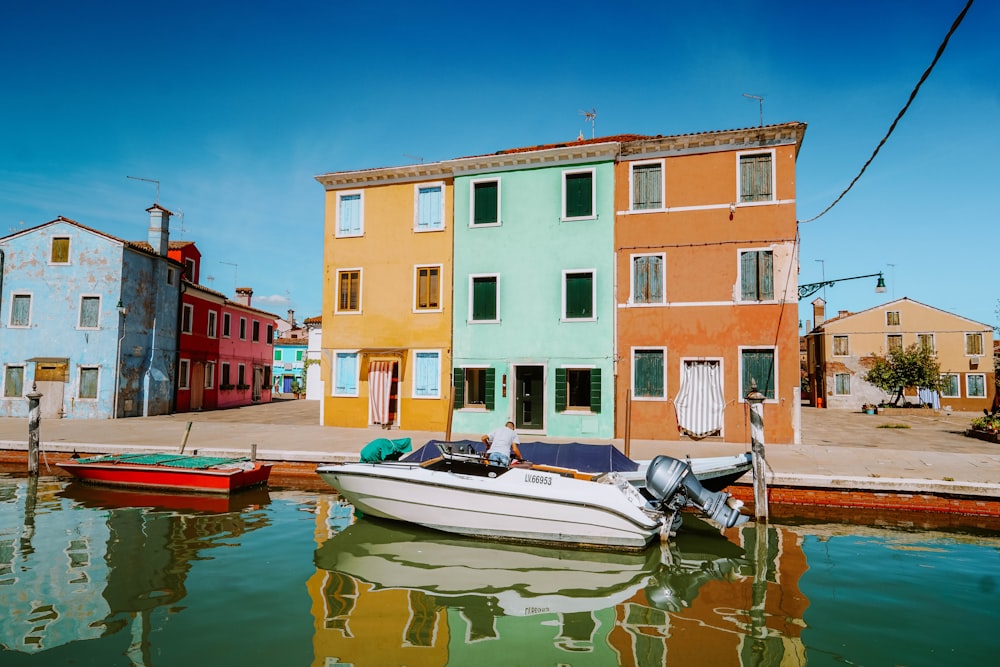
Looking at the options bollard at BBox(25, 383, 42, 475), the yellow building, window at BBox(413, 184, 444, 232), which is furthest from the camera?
window at BBox(413, 184, 444, 232)

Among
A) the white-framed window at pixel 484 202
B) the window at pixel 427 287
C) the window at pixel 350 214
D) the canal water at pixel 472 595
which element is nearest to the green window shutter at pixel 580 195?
the white-framed window at pixel 484 202

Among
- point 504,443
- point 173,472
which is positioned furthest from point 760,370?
point 173,472

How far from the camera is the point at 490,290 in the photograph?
2020 centimetres

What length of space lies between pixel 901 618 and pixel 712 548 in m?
3.02

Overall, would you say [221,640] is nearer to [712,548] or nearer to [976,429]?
[712,548]

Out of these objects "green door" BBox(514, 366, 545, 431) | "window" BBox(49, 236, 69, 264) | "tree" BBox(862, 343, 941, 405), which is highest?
"window" BBox(49, 236, 69, 264)

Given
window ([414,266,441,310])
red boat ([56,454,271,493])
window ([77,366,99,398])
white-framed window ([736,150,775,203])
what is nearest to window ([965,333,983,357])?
white-framed window ([736,150,775,203])

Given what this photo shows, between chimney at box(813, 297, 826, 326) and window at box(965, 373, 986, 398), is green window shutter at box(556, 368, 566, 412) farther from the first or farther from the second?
chimney at box(813, 297, 826, 326)

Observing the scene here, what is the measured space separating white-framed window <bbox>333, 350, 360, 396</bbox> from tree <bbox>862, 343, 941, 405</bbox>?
107 feet

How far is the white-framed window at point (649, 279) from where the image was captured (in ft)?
61.3

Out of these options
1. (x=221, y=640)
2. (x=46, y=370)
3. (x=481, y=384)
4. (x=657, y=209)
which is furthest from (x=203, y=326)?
(x=221, y=640)

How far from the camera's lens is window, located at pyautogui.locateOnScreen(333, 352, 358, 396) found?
21125 millimetres

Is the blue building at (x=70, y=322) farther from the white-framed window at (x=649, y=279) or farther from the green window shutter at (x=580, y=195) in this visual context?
the white-framed window at (x=649, y=279)

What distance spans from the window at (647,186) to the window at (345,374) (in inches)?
442
